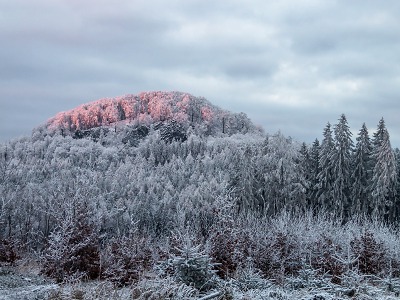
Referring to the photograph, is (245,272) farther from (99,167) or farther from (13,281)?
(99,167)

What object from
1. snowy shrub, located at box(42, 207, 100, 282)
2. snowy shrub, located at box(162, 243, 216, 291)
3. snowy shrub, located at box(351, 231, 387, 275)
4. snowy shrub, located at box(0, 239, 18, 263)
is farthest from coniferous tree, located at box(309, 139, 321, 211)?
snowy shrub, located at box(162, 243, 216, 291)

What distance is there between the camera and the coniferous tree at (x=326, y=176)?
46.7 meters

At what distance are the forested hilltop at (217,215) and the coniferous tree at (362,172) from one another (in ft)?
0.36

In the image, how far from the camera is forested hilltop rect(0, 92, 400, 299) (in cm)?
1228

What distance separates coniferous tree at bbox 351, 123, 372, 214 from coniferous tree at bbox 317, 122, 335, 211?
2.21 m

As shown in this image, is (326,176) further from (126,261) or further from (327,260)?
(126,261)

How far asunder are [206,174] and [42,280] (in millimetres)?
81270

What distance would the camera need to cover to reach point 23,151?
462ft

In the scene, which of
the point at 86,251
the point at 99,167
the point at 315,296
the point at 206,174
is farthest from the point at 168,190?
the point at 315,296

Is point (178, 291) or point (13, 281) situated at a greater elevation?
point (178, 291)

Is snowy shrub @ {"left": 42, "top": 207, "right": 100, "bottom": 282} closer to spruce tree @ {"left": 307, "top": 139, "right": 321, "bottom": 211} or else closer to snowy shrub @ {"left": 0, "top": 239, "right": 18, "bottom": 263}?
snowy shrub @ {"left": 0, "top": 239, "right": 18, "bottom": 263}

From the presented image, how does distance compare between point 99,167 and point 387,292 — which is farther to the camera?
point 99,167

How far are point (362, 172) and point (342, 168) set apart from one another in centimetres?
209

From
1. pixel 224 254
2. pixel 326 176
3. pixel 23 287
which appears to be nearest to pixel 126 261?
pixel 224 254
